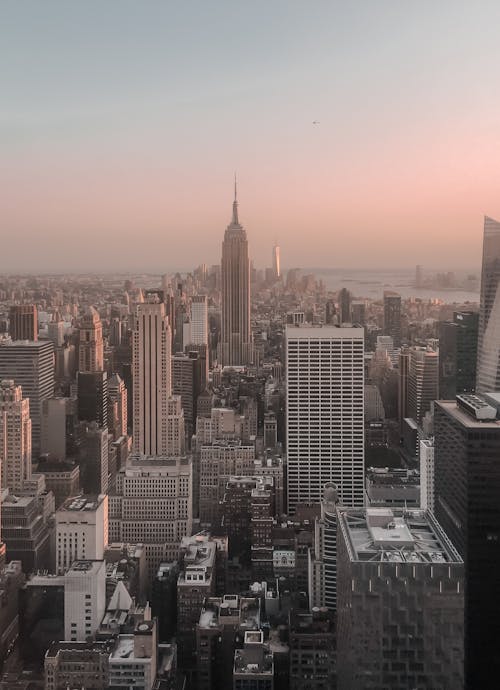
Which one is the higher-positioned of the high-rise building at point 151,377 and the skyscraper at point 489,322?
the skyscraper at point 489,322

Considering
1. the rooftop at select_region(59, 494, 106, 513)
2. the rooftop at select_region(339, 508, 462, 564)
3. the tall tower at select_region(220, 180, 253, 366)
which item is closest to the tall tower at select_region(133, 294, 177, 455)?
the tall tower at select_region(220, 180, 253, 366)

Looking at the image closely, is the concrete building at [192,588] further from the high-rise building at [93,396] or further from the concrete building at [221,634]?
the high-rise building at [93,396]

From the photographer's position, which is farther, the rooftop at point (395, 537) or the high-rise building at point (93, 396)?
the high-rise building at point (93, 396)

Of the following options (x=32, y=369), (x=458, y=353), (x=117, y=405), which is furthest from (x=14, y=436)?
(x=458, y=353)

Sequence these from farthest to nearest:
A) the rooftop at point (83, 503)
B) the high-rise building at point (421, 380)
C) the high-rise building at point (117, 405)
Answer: the high-rise building at point (117, 405), the high-rise building at point (421, 380), the rooftop at point (83, 503)

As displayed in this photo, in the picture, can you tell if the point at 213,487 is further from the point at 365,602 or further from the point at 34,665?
the point at 365,602

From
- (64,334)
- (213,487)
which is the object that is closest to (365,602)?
(213,487)

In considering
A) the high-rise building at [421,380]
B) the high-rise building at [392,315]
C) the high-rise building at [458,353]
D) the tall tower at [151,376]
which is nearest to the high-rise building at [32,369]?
the tall tower at [151,376]

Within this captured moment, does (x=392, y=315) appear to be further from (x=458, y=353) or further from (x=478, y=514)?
(x=478, y=514)

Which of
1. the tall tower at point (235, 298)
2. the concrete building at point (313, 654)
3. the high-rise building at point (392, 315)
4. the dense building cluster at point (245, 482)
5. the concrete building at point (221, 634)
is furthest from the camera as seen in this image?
the tall tower at point (235, 298)
